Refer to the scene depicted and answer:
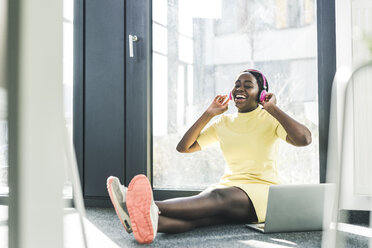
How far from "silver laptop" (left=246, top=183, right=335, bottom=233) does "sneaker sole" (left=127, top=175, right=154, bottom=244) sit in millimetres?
480

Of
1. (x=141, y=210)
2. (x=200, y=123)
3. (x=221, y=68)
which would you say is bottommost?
(x=141, y=210)

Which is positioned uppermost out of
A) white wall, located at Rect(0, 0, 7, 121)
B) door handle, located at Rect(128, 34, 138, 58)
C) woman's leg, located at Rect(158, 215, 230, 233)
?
door handle, located at Rect(128, 34, 138, 58)

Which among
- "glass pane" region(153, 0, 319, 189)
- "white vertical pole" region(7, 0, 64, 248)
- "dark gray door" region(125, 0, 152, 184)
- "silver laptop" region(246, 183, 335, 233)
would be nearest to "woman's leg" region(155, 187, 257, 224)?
"silver laptop" region(246, 183, 335, 233)

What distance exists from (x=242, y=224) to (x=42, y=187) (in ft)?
5.65

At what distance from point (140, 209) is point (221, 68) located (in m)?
1.20

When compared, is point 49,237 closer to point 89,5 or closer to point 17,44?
point 17,44

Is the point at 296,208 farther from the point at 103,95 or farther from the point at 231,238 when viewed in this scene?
the point at 103,95

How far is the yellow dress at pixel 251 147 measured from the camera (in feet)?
6.50

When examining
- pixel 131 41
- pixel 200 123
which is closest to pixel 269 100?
pixel 200 123

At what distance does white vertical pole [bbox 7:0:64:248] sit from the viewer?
0.94ft

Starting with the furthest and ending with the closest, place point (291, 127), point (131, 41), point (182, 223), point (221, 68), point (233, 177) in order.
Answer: point (131, 41) → point (221, 68) → point (233, 177) → point (291, 127) → point (182, 223)

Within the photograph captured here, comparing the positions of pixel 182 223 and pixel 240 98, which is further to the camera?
pixel 240 98

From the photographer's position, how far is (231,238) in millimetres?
1624

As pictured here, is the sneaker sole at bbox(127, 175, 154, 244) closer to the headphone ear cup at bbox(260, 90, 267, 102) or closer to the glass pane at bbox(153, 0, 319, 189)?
the headphone ear cup at bbox(260, 90, 267, 102)
